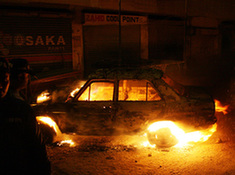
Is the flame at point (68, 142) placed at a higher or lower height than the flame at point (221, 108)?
lower

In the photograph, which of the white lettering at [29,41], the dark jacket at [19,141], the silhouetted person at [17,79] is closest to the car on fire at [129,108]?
the silhouetted person at [17,79]

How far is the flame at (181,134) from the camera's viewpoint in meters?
4.49

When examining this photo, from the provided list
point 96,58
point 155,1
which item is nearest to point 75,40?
point 96,58

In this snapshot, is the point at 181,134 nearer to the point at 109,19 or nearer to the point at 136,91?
the point at 136,91

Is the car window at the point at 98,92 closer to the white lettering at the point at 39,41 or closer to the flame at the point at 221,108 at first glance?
the flame at the point at 221,108

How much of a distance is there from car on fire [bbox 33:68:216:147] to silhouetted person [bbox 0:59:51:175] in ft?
9.17

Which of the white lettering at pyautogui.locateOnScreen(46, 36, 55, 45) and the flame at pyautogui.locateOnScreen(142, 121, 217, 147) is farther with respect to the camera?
the white lettering at pyautogui.locateOnScreen(46, 36, 55, 45)

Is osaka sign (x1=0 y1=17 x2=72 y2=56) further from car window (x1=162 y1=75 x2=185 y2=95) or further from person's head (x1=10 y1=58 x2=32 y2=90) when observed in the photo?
person's head (x1=10 y1=58 x2=32 y2=90)

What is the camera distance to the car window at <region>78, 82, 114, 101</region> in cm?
473

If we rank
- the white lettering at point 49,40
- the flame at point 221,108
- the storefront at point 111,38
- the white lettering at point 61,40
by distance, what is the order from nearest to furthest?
the flame at point 221,108 < the white lettering at point 49,40 < the white lettering at point 61,40 < the storefront at point 111,38

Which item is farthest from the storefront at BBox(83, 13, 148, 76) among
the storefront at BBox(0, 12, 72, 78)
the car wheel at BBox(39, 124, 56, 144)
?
the car wheel at BBox(39, 124, 56, 144)

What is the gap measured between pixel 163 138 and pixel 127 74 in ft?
4.51

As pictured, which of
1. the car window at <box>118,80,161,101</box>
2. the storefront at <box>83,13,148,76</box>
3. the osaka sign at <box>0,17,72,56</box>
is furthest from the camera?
the storefront at <box>83,13,148,76</box>

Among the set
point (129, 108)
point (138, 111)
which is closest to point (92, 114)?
point (129, 108)
